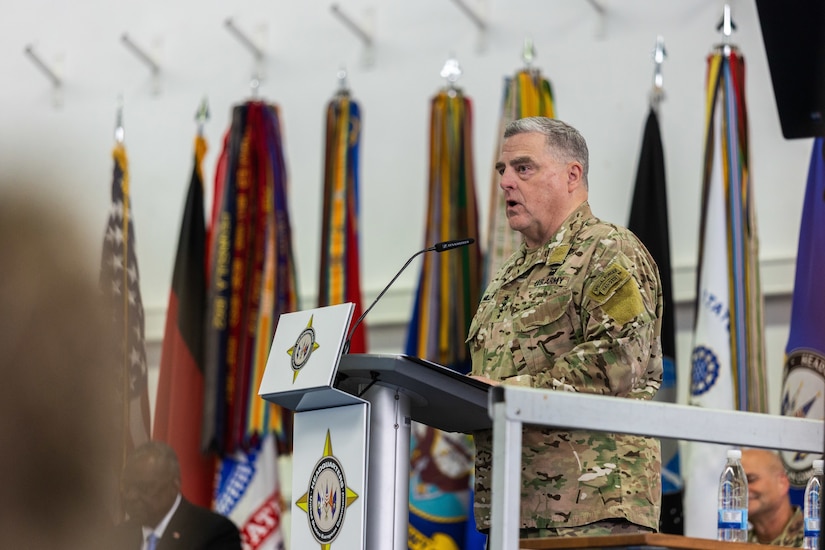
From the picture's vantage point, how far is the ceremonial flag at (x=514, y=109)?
450cm

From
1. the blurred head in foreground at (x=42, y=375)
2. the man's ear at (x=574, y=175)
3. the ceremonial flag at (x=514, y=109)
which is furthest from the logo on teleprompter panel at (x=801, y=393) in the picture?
the blurred head in foreground at (x=42, y=375)

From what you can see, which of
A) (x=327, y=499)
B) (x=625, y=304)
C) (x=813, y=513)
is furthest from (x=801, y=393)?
(x=327, y=499)

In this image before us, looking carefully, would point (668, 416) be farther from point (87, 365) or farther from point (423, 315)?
point (423, 315)

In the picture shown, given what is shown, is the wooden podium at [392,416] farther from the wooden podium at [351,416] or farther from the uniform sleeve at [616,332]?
the uniform sleeve at [616,332]

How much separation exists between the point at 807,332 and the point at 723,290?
33 cm

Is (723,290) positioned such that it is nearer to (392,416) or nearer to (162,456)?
(162,456)

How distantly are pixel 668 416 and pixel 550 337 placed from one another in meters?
0.58

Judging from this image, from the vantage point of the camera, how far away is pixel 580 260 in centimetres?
229

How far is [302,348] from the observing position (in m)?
2.14

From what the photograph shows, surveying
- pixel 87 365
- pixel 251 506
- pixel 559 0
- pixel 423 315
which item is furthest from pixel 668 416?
pixel 559 0

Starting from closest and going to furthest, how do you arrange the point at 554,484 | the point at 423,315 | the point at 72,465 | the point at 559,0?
the point at 72,465 → the point at 554,484 → the point at 423,315 → the point at 559,0

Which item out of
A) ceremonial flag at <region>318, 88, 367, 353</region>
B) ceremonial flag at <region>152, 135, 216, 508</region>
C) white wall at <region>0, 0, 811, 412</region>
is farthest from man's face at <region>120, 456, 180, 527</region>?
white wall at <region>0, 0, 811, 412</region>

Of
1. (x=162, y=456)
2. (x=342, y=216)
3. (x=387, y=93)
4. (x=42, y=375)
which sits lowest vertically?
(x=42, y=375)

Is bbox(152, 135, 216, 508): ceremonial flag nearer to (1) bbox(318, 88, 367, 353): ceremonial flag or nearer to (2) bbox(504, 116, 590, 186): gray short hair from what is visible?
(1) bbox(318, 88, 367, 353): ceremonial flag
